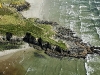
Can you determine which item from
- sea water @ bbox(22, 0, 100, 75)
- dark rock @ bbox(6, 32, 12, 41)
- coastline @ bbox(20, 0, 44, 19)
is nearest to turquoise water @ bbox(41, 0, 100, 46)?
sea water @ bbox(22, 0, 100, 75)

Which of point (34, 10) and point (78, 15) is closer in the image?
point (78, 15)

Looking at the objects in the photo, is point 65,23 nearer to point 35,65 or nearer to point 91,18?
point 91,18

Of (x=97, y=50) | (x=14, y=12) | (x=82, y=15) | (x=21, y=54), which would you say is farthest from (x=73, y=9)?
(x=21, y=54)

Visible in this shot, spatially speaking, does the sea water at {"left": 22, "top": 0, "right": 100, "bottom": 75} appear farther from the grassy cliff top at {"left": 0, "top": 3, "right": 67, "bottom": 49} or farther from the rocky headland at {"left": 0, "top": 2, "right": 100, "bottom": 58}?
the grassy cliff top at {"left": 0, "top": 3, "right": 67, "bottom": 49}

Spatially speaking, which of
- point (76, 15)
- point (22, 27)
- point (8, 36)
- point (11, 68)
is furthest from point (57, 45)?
point (76, 15)

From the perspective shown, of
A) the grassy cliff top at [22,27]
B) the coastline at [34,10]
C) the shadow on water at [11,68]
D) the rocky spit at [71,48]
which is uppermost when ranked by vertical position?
the coastline at [34,10]

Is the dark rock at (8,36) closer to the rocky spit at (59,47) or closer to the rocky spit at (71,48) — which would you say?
the rocky spit at (59,47)

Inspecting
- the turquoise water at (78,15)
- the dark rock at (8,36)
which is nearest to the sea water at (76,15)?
the turquoise water at (78,15)

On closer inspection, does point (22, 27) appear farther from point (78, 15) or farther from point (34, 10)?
point (78, 15)
